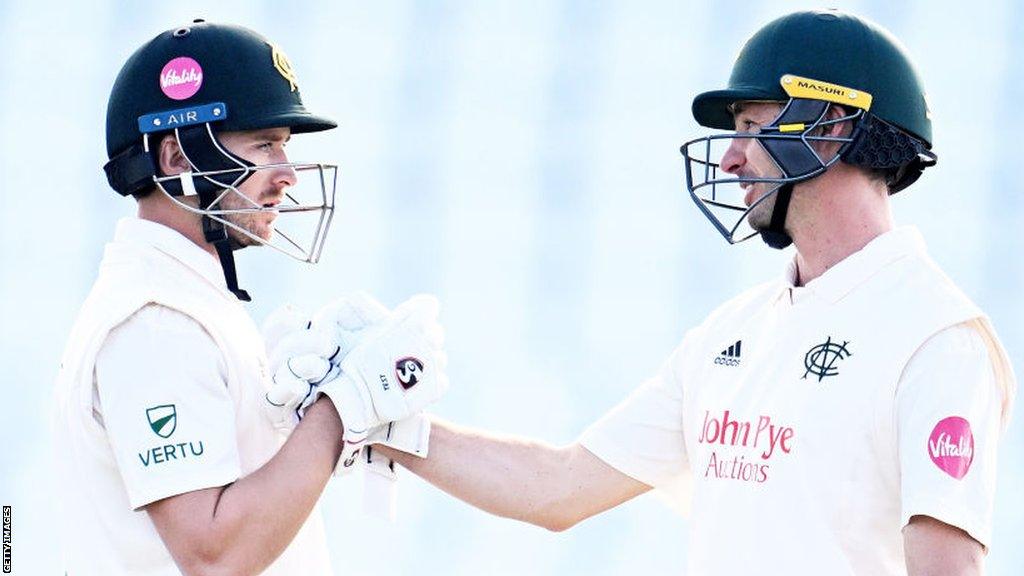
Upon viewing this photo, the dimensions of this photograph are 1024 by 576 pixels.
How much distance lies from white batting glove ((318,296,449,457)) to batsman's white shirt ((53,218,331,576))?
0.17 meters

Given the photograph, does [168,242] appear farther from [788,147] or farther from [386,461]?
[788,147]

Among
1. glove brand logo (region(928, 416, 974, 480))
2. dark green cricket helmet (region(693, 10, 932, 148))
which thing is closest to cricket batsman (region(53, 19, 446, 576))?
dark green cricket helmet (region(693, 10, 932, 148))

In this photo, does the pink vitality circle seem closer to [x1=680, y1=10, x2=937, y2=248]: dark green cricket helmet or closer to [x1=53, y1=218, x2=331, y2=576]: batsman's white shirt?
[x1=53, y1=218, x2=331, y2=576]: batsman's white shirt

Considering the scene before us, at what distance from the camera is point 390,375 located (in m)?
3.03

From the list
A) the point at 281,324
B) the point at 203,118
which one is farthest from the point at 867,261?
the point at 203,118

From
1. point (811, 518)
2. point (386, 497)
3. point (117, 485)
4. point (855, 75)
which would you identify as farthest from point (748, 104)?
point (117, 485)

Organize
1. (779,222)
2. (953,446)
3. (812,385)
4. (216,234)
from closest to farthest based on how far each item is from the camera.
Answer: (953,446)
(812,385)
(216,234)
(779,222)

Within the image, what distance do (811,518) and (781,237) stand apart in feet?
2.02

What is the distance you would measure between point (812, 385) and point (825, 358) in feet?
0.20

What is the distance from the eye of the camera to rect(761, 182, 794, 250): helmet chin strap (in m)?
3.15

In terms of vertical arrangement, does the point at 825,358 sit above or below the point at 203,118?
below

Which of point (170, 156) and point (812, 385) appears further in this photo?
point (170, 156)

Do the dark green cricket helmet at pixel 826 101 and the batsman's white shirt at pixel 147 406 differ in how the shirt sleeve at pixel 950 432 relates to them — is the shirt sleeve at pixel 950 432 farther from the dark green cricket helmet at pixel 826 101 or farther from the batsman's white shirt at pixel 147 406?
the batsman's white shirt at pixel 147 406

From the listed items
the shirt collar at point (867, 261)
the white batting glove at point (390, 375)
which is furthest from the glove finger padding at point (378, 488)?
the shirt collar at point (867, 261)
